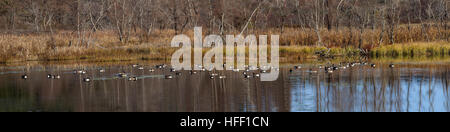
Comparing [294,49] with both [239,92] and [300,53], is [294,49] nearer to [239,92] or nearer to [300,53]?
[300,53]

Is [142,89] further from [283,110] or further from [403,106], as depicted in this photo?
[403,106]

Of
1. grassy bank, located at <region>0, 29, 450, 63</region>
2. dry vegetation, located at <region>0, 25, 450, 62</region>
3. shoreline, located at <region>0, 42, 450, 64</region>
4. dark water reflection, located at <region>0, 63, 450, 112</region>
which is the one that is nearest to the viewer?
dark water reflection, located at <region>0, 63, 450, 112</region>

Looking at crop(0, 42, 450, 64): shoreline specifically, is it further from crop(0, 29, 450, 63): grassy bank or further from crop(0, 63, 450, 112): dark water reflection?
crop(0, 63, 450, 112): dark water reflection

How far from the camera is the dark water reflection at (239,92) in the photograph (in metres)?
15.8

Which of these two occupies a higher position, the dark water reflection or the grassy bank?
the grassy bank

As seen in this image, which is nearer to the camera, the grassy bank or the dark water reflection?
the dark water reflection

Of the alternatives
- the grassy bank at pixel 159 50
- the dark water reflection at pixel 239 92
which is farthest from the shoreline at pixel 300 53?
the dark water reflection at pixel 239 92

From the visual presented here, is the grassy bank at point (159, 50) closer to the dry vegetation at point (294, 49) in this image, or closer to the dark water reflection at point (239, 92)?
the dry vegetation at point (294, 49)

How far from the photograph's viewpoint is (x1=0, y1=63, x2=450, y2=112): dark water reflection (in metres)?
15.8

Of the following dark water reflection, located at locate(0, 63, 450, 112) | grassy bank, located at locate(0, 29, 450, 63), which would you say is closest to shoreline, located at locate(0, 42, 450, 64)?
grassy bank, located at locate(0, 29, 450, 63)
